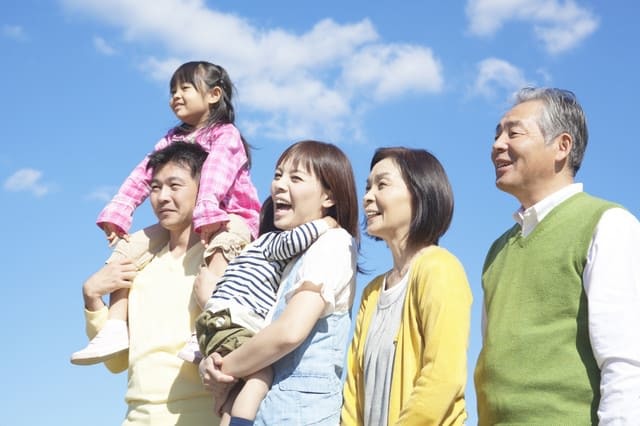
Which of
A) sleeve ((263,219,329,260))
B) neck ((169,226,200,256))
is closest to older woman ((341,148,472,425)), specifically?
sleeve ((263,219,329,260))

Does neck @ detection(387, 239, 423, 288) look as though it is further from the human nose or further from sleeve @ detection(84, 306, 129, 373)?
sleeve @ detection(84, 306, 129, 373)

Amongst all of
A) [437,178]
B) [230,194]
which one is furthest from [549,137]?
[230,194]

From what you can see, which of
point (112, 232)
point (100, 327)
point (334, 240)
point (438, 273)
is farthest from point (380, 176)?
point (112, 232)

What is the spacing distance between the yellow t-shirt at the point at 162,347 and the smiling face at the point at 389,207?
1237 mm

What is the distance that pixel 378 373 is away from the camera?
3887mm

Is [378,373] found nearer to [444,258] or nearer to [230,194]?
[444,258]

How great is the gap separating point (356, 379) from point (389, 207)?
0.81 m

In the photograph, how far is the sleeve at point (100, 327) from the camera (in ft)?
16.9

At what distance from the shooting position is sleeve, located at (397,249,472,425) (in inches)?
141

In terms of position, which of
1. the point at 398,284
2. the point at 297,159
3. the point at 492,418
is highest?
the point at 297,159

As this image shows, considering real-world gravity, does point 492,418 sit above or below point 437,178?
below

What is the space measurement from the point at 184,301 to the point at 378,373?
4.80ft

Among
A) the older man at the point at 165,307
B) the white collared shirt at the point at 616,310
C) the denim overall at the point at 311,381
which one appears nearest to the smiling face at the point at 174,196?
the older man at the point at 165,307

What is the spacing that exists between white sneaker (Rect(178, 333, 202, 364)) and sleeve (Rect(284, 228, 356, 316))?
26.1 inches
